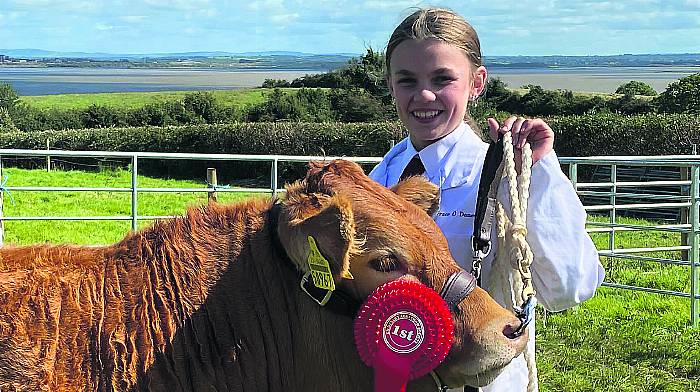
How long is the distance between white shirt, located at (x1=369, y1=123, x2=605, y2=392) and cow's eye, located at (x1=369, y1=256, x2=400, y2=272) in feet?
1.43

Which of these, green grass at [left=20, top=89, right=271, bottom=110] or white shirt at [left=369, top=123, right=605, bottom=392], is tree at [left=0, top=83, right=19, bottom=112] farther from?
white shirt at [left=369, top=123, right=605, bottom=392]

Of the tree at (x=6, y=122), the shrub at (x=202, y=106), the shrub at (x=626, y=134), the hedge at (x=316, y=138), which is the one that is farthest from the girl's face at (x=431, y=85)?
the shrub at (x=202, y=106)

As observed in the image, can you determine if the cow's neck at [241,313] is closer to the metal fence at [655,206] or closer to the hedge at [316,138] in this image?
the metal fence at [655,206]

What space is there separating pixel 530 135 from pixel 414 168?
0.52 m

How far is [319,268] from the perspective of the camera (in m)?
2.44

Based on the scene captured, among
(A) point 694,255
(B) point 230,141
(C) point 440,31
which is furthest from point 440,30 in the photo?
(B) point 230,141

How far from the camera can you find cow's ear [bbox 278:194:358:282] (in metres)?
2.37

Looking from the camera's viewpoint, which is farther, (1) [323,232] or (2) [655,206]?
(2) [655,206]

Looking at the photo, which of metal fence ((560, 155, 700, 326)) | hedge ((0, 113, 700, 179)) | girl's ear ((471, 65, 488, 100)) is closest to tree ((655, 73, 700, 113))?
hedge ((0, 113, 700, 179))

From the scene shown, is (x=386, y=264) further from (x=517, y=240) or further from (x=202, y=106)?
(x=202, y=106)

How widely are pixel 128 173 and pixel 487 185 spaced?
77.6 ft

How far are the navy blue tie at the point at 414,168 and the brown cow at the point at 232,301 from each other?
0.36 meters

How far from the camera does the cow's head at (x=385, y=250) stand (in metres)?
2.41

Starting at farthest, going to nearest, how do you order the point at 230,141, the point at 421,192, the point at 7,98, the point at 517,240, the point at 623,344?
the point at 7,98 < the point at 230,141 < the point at 623,344 < the point at 421,192 < the point at 517,240
